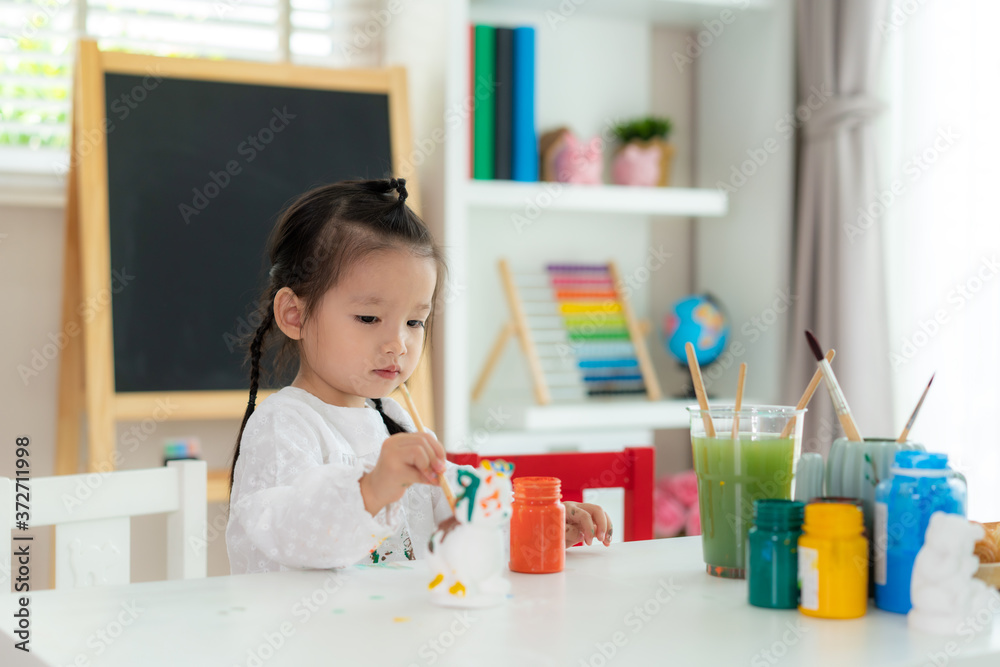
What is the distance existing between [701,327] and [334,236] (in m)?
1.46

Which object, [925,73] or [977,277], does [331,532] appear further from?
[925,73]

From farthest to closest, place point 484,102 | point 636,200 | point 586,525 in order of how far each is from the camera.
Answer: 1. point 636,200
2. point 484,102
3. point 586,525

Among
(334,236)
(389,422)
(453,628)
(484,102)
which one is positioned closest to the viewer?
(453,628)

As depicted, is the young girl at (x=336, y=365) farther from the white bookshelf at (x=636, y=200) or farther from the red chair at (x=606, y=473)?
the white bookshelf at (x=636, y=200)

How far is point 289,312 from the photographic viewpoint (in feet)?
3.71

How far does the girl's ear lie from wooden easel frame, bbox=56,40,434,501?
2.53 feet

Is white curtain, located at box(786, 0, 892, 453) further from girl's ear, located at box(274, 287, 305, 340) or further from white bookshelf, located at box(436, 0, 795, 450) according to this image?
girl's ear, located at box(274, 287, 305, 340)

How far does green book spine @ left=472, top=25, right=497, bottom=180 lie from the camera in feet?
7.15

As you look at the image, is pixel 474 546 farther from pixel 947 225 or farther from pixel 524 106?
pixel 947 225

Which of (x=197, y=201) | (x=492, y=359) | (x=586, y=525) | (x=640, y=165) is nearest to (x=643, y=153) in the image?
(x=640, y=165)

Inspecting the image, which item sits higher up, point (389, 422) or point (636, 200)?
point (636, 200)

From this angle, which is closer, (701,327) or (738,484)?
(738,484)

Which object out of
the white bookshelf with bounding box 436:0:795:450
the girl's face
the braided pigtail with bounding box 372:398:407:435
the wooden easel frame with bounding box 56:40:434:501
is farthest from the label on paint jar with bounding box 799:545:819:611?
the white bookshelf with bounding box 436:0:795:450

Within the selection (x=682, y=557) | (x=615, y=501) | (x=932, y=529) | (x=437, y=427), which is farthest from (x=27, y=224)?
(x=932, y=529)
